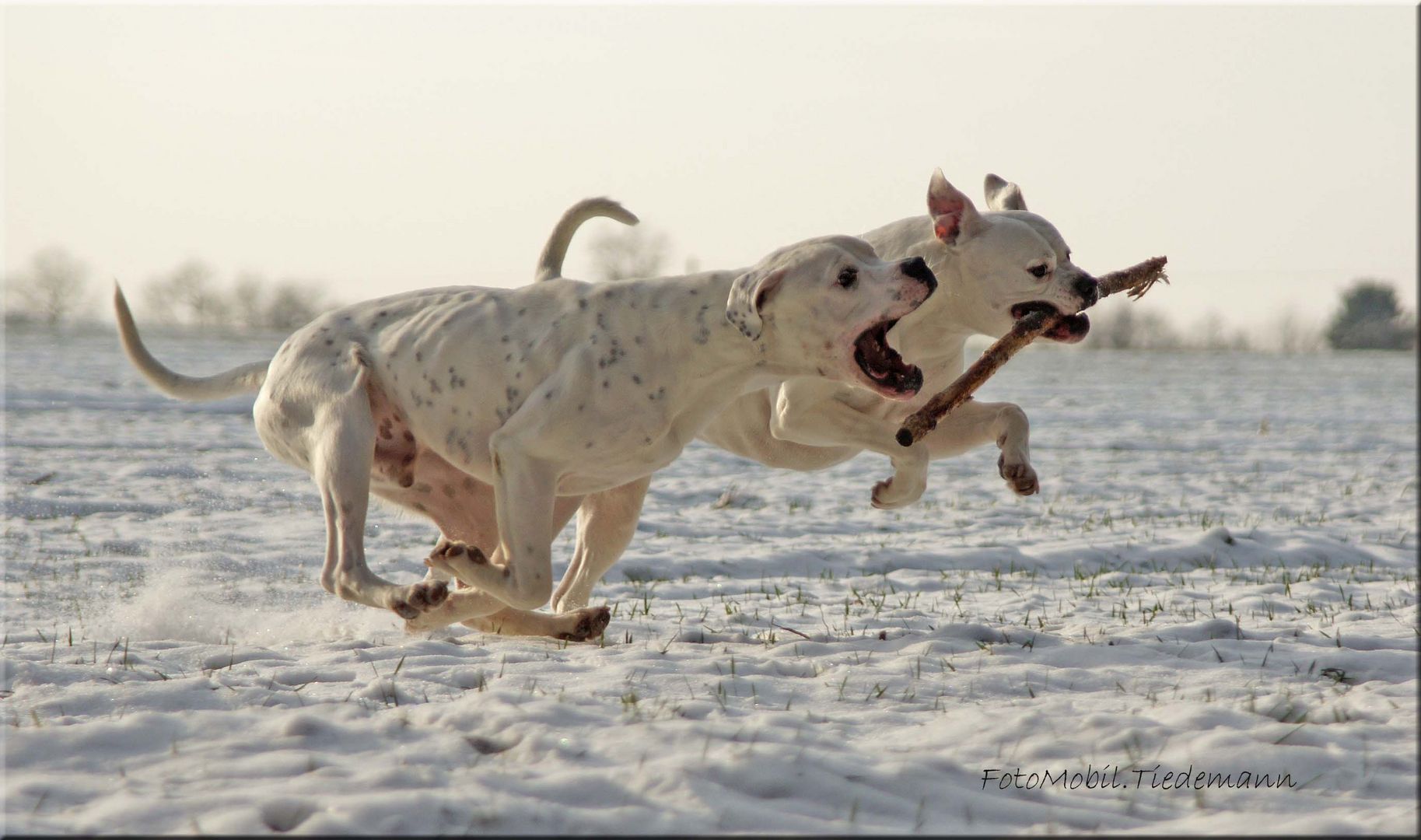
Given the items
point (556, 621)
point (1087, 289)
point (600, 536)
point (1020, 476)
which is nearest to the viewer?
point (556, 621)

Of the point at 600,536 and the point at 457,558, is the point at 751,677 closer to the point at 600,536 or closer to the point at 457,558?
the point at 457,558

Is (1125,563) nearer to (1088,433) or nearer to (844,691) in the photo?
(844,691)

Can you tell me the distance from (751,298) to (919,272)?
0.60 metres

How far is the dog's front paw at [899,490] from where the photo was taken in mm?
6199

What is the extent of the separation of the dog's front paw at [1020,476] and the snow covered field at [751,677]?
61 centimetres

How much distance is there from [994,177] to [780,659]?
299cm

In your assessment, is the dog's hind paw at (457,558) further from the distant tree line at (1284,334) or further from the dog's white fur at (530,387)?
the distant tree line at (1284,334)

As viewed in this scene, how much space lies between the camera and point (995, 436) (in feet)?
20.6

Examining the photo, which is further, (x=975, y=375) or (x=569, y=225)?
(x=569, y=225)

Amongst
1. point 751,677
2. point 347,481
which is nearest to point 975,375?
point 751,677

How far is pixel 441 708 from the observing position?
410 centimetres

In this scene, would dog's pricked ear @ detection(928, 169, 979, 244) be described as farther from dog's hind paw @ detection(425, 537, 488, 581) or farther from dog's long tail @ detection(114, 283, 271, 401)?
dog's long tail @ detection(114, 283, 271, 401)

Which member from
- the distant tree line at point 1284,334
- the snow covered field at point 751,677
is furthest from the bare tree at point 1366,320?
the snow covered field at point 751,677

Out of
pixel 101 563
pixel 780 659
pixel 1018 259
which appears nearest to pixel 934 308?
pixel 1018 259
